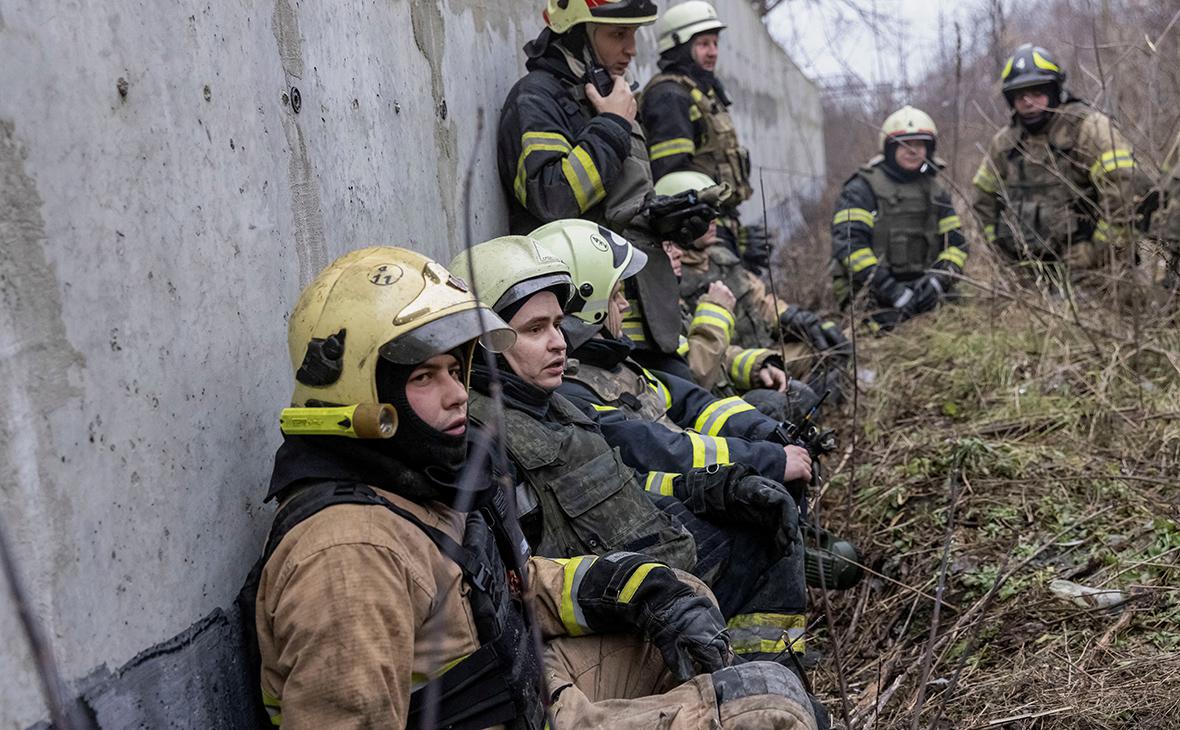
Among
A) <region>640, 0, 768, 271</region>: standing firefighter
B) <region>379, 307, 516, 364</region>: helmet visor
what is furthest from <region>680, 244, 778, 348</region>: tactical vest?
<region>379, 307, 516, 364</region>: helmet visor

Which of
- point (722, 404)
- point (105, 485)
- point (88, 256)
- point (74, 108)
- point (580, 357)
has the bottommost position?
point (722, 404)

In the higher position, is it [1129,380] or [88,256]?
[88,256]

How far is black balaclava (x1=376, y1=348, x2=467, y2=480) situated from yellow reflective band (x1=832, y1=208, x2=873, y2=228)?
6450 millimetres

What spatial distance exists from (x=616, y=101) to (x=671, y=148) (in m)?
1.36

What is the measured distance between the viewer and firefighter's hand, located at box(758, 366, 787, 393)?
5.20 metres

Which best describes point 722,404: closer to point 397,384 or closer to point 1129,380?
point 397,384

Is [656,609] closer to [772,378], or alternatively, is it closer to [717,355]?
[717,355]

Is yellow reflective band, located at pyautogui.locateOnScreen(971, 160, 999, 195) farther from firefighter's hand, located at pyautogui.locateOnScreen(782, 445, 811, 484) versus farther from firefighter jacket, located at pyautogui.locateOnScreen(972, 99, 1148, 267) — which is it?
firefighter's hand, located at pyautogui.locateOnScreen(782, 445, 811, 484)

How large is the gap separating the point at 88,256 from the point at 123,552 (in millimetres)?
480

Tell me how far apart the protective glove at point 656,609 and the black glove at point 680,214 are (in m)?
2.14

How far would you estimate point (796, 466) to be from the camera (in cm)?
354

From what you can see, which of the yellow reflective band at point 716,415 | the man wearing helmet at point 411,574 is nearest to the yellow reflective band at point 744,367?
the yellow reflective band at point 716,415

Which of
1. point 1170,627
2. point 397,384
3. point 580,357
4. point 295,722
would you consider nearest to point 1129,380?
point 1170,627

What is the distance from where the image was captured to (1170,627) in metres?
3.35
